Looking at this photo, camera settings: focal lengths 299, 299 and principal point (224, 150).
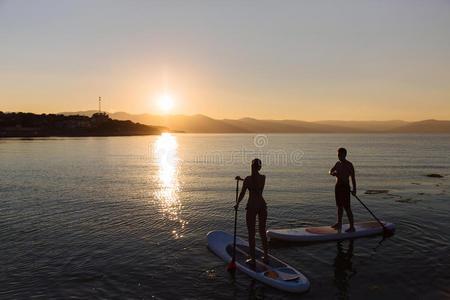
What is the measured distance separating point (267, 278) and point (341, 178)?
5300 mm

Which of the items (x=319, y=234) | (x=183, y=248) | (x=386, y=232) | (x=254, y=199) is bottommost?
(x=183, y=248)

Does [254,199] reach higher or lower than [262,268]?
higher

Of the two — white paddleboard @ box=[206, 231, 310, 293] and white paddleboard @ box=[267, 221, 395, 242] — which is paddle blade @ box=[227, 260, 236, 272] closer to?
white paddleboard @ box=[206, 231, 310, 293]

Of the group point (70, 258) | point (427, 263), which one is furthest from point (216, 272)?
point (427, 263)

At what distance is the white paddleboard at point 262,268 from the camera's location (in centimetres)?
788

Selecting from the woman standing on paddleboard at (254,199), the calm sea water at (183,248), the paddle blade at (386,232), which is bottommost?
the calm sea water at (183,248)

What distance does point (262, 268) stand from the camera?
8.72 meters

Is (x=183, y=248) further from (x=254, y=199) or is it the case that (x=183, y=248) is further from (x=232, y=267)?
(x=254, y=199)

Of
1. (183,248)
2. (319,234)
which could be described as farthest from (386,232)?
(183,248)

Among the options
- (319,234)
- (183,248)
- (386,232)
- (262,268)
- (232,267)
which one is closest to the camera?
(262,268)

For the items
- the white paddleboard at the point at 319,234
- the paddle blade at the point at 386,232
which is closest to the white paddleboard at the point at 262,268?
the white paddleboard at the point at 319,234

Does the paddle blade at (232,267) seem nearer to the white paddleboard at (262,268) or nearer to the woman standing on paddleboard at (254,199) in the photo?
the white paddleboard at (262,268)

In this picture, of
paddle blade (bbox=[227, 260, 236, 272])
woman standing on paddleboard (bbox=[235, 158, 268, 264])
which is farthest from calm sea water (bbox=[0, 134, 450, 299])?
woman standing on paddleboard (bbox=[235, 158, 268, 264])

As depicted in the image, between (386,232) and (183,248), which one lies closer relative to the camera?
(183,248)
